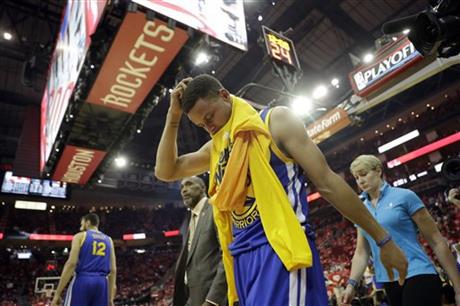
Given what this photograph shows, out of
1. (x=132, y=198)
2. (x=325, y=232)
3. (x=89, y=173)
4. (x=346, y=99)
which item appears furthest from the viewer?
(x=132, y=198)

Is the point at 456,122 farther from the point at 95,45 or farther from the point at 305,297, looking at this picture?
the point at 305,297

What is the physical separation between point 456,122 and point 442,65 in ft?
46.1

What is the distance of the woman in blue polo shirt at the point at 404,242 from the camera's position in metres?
2.16

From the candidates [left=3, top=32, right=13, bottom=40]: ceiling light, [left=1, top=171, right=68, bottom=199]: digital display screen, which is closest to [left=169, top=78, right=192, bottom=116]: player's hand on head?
[left=3, top=32, right=13, bottom=40]: ceiling light

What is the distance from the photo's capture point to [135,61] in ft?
16.6

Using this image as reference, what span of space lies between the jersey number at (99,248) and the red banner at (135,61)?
2538 mm

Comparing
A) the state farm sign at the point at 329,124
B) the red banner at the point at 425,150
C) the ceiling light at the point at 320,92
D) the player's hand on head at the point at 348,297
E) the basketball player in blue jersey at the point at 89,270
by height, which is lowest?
the player's hand on head at the point at 348,297

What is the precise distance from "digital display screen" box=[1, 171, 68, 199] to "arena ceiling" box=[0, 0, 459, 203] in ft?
19.2

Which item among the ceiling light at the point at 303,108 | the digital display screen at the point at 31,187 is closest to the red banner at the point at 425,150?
the ceiling light at the point at 303,108

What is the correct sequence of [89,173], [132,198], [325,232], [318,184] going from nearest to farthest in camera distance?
[318,184] < [89,173] < [325,232] < [132,198]

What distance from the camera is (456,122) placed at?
1662cm

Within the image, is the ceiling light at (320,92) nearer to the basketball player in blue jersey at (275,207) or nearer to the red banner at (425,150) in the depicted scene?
the red banner at (425,150)

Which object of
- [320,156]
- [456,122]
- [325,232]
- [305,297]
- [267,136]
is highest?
[456,122]

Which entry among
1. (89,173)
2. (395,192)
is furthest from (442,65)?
(89,173)
